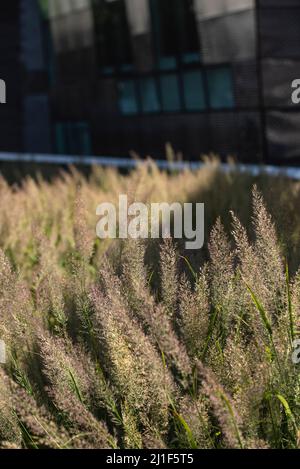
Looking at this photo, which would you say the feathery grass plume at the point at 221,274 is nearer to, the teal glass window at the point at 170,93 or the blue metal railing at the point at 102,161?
the blue metal railing at the point at 102,161

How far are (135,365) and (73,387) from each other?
1.11ft

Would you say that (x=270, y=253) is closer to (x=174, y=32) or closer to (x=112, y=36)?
(x=174, y=32)

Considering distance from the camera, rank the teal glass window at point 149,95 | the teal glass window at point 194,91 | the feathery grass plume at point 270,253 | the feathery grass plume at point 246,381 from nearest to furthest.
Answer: the feathery grass plume at point 246,381, the feathery grass plume at point 270,253, the teal glass window at point 194,91, the teal glass window at point 149,95

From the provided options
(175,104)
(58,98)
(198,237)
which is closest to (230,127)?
(175,104)

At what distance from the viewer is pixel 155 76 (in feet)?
63.0

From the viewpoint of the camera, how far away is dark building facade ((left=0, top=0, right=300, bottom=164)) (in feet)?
53.5

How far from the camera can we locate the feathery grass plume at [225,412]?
2.47m

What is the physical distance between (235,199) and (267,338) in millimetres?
4393

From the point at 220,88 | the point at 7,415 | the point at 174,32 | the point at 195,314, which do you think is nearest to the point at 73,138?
the point at 174,32

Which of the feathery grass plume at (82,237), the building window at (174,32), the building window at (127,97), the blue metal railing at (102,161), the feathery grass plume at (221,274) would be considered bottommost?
the feathery grass plume at (221,274)

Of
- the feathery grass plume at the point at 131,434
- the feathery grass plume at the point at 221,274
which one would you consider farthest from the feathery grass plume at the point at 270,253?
the feathery grass plume at the point at 131,434

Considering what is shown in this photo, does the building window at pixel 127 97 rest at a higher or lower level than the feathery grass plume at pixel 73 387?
higher

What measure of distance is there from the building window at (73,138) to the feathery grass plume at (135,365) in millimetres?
19548

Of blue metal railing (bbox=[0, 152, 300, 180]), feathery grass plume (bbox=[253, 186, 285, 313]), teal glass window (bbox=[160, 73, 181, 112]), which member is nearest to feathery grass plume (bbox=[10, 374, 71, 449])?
feathery grass plume (bbox=[253, 186, 285, 313])
